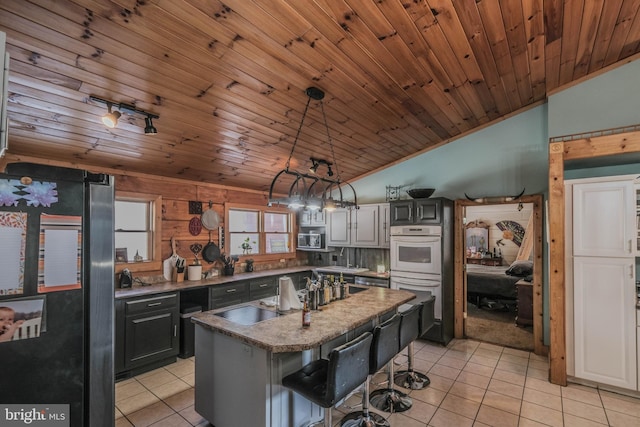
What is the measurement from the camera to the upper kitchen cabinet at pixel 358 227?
205 inches

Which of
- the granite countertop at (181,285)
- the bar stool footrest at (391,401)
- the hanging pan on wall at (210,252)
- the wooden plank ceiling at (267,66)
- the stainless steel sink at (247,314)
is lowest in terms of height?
the bar stool footrest at (391,401)

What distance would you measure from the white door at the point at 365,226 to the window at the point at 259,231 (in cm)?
144

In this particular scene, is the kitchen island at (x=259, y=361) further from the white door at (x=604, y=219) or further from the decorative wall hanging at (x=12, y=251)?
the white door at (x=604, y=219)

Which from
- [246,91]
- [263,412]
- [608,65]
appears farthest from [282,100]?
[608,65]

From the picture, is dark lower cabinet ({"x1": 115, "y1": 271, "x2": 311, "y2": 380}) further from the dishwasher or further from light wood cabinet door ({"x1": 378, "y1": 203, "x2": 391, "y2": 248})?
light wood cabinet door ({"x1": 378, "y1": 203, "x2": 391, "y2": 248})

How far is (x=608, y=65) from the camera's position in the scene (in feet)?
11.7

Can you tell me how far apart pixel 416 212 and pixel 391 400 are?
8.44 feet

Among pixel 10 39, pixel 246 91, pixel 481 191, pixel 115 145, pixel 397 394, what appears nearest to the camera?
pixel 10 39

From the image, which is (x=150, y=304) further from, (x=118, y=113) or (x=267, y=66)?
(x=267, y=66)

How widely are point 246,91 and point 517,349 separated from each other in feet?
15.5

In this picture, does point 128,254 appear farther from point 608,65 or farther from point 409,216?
point 608,65

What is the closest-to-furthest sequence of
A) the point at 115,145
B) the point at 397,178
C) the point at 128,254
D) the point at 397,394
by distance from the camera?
the point at 397,394
the point at 115,145
the point at 128,254
the point at 397,178

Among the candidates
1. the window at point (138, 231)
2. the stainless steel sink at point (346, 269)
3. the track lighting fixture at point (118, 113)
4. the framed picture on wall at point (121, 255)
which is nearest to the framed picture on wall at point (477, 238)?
the stainless steel sink at point (346, 269)

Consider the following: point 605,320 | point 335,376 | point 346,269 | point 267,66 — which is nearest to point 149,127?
point 267,66
